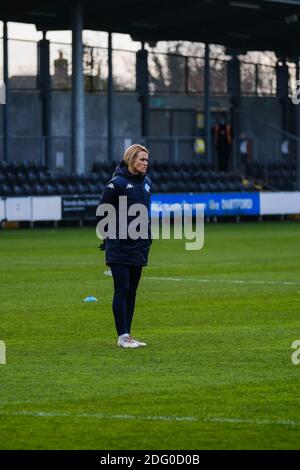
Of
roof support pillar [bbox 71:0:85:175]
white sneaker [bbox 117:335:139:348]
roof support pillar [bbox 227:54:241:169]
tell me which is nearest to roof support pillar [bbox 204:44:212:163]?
roof support pillar [bbox 227:54:241:169]

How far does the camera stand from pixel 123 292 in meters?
12.9

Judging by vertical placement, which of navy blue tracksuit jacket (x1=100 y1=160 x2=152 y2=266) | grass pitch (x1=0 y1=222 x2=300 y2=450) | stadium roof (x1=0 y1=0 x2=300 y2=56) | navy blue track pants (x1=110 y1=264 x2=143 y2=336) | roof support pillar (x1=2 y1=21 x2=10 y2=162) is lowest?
grass pitch (x1=0 y1=222 x2=300 y2=450)

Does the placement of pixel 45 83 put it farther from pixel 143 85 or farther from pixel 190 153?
pixel 190 153

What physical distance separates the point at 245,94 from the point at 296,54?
3.14m

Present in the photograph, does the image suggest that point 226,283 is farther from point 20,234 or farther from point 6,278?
point 20,234

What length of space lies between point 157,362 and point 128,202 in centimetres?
191

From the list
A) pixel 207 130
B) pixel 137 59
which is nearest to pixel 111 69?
pixel 137 59

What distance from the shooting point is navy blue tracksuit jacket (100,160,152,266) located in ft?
42.2

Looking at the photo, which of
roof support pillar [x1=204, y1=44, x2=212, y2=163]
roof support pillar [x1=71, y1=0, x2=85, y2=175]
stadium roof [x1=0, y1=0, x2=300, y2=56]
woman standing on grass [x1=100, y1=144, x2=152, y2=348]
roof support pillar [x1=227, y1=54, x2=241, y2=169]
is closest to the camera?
woman standing on grass [x1=100, y1=144, x2=152, y2=348]

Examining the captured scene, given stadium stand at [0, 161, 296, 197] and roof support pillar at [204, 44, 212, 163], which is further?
roof support pillar at [204, 44, 212, 163]

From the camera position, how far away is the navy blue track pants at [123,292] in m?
12.9

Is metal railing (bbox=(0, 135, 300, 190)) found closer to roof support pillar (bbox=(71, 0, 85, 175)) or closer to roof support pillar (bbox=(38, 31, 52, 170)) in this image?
roof support pillar (bbox=(38, 31, 52, 170))

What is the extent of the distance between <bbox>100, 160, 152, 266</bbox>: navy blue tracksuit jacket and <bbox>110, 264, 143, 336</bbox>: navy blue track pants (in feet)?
0.31

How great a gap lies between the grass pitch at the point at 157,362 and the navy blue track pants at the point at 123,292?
326 mm
